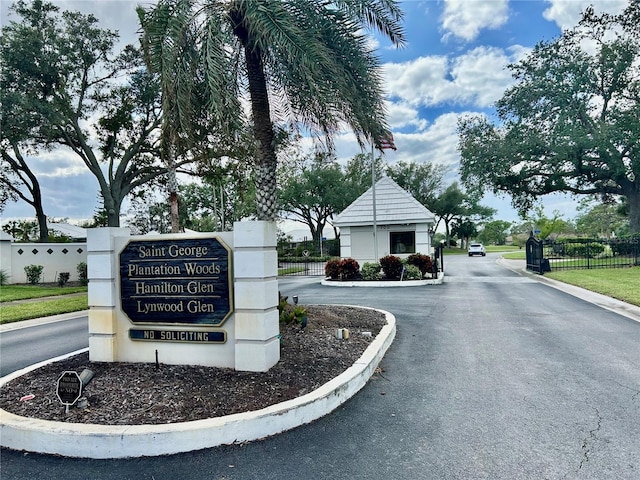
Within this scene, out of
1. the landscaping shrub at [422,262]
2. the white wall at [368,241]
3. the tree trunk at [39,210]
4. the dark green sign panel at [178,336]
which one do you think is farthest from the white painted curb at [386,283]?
the tree trunk at [39,210]

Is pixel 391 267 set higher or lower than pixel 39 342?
higher

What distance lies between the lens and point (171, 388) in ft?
14.7

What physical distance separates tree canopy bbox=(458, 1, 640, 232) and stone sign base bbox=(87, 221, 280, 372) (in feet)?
83.6

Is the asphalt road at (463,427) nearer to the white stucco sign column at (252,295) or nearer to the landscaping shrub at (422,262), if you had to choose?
the white stucco sign column at (252,295)

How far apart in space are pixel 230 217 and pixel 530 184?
32287mm

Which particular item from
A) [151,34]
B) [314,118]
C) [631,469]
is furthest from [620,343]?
[151,34]

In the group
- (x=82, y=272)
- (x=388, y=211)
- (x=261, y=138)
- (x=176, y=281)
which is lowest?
(x=82, y=272)

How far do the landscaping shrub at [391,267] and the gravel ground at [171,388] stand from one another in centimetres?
1234

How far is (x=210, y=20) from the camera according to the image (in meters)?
6.14

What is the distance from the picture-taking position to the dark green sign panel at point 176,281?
5055 mm

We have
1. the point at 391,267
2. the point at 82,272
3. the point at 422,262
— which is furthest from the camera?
the point at 82,272

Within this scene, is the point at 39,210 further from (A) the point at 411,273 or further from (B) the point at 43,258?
(A) the point at 411,273

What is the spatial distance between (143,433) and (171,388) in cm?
102

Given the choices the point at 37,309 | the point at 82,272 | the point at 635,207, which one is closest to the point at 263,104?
the point at 37,309
